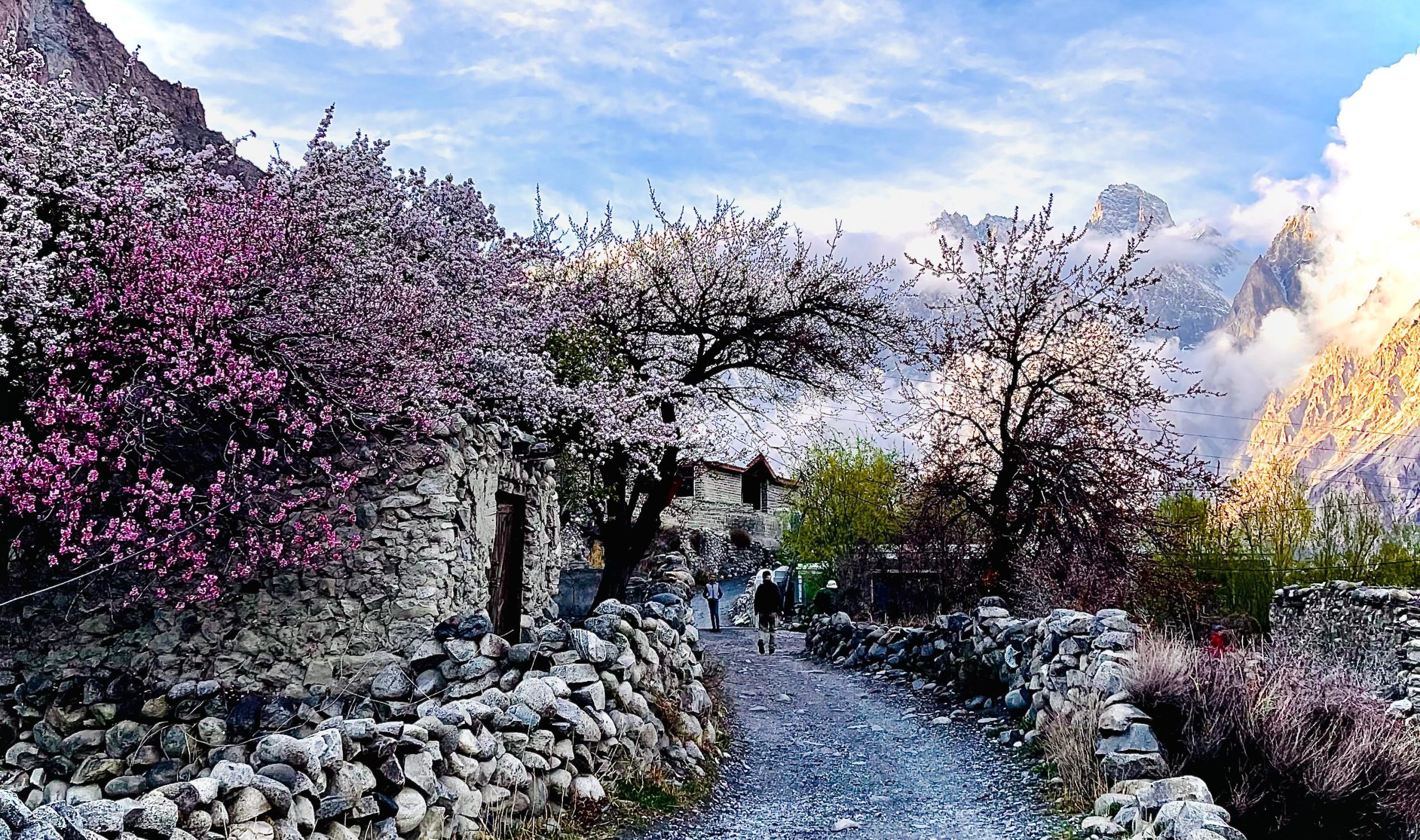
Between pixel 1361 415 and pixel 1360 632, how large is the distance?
532ft

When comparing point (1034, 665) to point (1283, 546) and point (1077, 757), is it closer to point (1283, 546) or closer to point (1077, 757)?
point (1077, 757)

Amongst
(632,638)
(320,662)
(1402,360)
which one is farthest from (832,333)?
(1402,360)

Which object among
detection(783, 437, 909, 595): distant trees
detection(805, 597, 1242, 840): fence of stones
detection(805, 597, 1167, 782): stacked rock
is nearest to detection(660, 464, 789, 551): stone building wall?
detection(783, 437, 909, 595): distant trees

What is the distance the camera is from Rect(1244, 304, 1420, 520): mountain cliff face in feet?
397

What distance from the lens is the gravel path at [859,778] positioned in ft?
25.0

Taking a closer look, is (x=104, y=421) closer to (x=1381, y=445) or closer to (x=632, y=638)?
(x=632, y=638)

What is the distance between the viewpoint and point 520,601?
39.3 ft

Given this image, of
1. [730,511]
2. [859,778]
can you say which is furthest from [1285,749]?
[730,511]

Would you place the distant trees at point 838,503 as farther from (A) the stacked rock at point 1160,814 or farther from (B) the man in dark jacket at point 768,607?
(A) the stacked rock at point 1160,814

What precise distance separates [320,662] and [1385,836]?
8630 mm

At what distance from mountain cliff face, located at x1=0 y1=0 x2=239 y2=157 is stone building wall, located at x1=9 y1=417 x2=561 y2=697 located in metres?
22.4

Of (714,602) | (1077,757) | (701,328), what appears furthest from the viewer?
(714,602)

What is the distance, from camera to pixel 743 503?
43.3 m

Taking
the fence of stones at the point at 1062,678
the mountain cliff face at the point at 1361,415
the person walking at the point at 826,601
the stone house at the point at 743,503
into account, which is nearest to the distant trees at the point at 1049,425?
the fence of stones at the point at 1062,678
